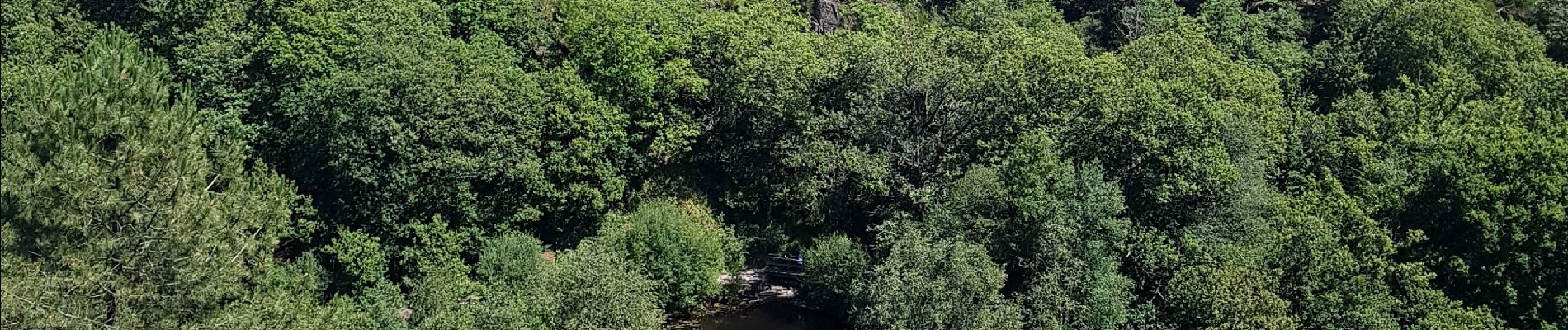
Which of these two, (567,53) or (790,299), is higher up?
(567,53)

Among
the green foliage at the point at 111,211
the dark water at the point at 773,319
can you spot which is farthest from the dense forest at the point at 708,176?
the dark water at the point at 773,319

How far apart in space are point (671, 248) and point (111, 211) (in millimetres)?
21479

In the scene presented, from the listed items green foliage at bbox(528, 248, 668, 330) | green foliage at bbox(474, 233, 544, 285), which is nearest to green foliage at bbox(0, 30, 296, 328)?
green foliage at bbox(528, 248, 668, 330)

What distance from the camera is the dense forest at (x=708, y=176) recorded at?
3984cm

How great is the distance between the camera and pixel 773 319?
58281mm

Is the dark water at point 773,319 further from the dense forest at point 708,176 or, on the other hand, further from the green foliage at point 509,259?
the green foliage at point 509,259

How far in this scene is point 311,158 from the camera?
50625 mm

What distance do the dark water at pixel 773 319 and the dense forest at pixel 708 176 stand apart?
74cm

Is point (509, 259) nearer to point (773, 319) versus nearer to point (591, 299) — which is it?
point (591, 299)

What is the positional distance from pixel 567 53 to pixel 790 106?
36.0 ft

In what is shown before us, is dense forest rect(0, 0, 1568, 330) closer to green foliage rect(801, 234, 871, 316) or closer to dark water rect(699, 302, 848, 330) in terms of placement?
green foliage rect(801, 234, 871, 316)

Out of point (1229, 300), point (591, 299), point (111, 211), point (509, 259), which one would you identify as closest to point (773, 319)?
point (509, 259)

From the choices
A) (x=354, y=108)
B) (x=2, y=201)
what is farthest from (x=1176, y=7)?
(x=2, y=201)

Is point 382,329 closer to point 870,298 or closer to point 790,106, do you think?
point 870,298
